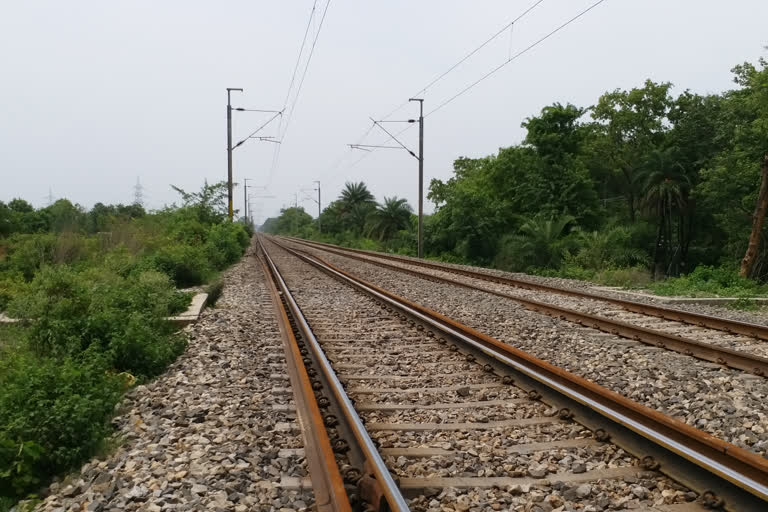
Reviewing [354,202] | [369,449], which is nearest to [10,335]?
[369,449]

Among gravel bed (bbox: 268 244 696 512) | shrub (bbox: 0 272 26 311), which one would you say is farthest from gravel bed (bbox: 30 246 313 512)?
shrub (bbox: 0 272 26 311)

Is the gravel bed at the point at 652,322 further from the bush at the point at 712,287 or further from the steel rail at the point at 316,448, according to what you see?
the steel rail at the point at 316,448

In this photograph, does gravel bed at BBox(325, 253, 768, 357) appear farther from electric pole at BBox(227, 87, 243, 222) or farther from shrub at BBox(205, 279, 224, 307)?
electric pole at BBox(227, 87, 243, 222)

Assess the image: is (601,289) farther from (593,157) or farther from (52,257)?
(593,157)

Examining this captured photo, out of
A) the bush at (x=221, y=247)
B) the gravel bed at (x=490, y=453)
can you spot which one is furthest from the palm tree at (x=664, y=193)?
the gravel bed at (x=490, y=453)

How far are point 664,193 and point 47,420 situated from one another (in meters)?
A: 40.4

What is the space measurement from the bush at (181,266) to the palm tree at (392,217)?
35.6 m

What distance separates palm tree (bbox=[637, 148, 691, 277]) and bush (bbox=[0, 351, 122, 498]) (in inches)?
1483

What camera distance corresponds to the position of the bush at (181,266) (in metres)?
14.0

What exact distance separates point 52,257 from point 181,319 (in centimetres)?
961

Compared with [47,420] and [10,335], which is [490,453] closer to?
[47,420]

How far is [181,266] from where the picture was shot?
14.5 meters

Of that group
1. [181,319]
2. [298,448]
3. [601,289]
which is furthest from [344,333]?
[601,289]

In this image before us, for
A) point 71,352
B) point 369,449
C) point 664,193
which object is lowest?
point 369,449
